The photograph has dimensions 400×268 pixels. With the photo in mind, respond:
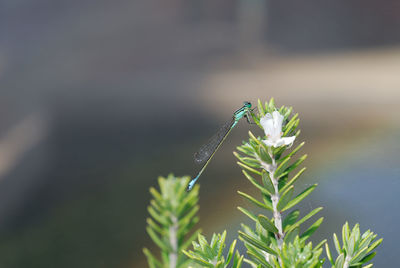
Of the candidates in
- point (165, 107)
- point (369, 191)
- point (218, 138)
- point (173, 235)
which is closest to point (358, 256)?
point (173, 235)

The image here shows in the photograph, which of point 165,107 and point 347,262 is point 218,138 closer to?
point 347,262

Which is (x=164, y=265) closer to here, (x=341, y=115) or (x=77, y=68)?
(x=341, y=115)

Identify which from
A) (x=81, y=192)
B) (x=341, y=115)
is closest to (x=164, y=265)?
(x=81, y=192)

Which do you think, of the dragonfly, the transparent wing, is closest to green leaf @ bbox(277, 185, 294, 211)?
the dragonfly

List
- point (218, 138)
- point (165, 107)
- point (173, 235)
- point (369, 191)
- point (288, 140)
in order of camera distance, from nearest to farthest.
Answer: point (173, 235)
point (288, 140)
point (218, 138)
point (369, 191)
point (165, 107)

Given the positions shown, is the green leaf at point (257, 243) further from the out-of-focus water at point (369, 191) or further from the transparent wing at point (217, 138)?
the out-of-focus water at point (369, 191)

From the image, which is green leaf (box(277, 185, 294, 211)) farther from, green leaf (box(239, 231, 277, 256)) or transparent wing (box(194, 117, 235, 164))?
transparent wing (box(194, 117, 235, 164))

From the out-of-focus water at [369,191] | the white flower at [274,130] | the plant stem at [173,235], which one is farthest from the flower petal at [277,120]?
the out-of-focus water at [369,191]
